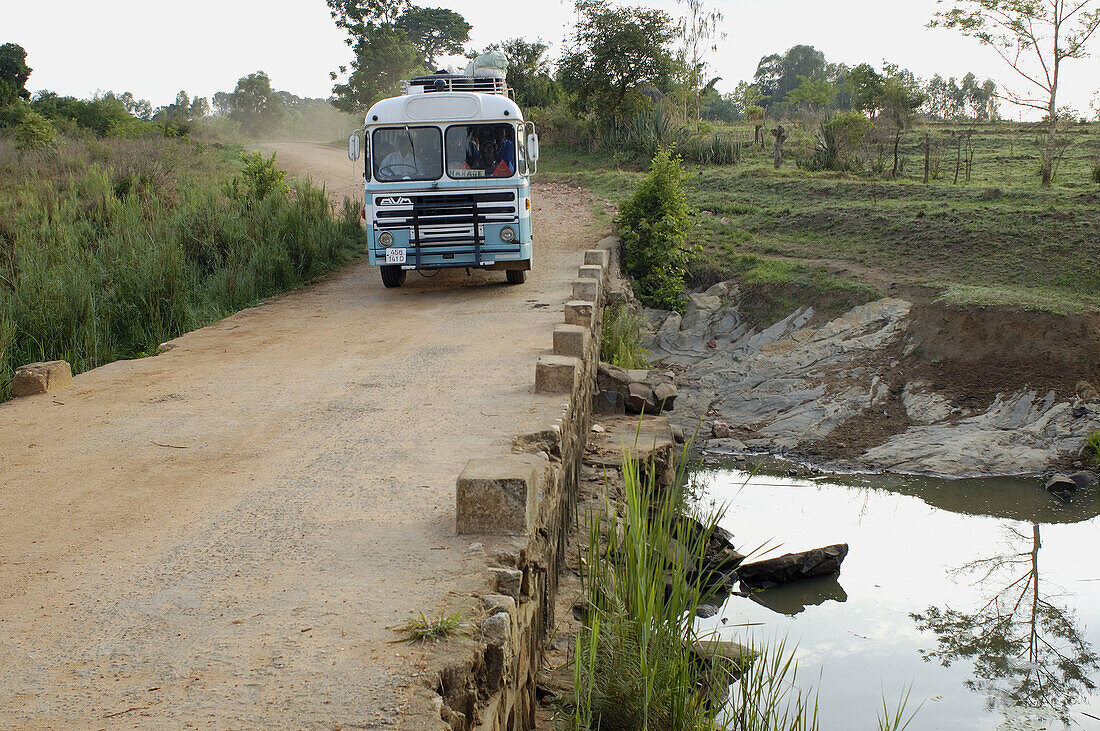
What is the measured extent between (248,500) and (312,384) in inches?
106

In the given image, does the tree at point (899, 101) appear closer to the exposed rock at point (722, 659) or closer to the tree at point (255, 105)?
the exposed rock at point (722, 659)

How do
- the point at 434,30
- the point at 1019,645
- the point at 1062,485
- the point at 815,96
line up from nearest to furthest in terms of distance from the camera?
the point at 1019,645, the point at 1062,485, the point at 815,96, the point at 434,30

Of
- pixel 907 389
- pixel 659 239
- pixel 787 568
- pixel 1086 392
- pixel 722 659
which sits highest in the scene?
pixel 659 239

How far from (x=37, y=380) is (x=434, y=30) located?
5081 centimetres

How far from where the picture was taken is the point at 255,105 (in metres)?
68.6

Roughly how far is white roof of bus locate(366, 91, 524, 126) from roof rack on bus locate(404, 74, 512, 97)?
Answer: 0.81 meters

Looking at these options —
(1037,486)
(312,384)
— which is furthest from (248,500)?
(1037,486)

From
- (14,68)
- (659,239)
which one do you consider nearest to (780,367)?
(659,239)

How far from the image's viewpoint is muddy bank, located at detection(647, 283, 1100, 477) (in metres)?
9.80

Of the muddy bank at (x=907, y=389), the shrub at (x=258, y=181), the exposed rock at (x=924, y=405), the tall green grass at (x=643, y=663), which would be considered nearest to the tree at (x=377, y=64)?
the shrub at (x=258, y=181)

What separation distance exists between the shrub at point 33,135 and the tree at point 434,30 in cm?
3220

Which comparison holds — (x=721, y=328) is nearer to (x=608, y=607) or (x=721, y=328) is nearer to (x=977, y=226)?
(x=977, y=226)

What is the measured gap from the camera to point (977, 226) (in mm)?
13938

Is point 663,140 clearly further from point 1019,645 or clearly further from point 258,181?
point 1019,645
